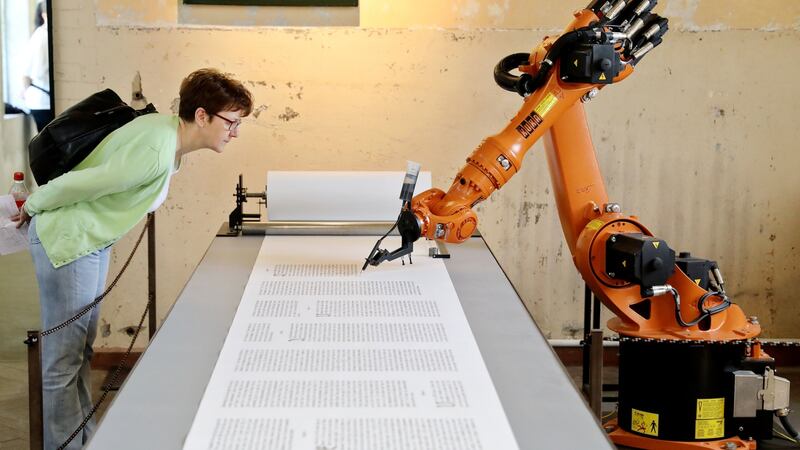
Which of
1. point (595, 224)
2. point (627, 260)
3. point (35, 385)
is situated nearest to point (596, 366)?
point (627, 260)

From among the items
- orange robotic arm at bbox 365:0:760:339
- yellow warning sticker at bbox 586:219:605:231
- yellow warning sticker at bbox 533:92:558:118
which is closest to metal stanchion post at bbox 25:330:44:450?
orange robotic arm at bbox 365:0:760:339

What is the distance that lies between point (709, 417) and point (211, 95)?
1786mm

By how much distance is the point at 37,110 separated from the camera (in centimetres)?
428

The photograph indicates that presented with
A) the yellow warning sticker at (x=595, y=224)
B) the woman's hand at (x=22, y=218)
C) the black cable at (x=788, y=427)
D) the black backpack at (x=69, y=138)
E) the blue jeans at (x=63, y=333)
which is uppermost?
the black backpack at (x=69, y=138)

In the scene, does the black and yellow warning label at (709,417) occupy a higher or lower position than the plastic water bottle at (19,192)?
lower

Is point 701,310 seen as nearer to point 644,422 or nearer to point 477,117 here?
point 644,422

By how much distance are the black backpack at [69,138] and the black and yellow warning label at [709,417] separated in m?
1.95

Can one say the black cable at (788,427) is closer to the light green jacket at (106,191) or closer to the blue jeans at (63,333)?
the light green jacket at (106,191)

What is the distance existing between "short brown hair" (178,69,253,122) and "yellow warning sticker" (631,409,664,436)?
1549 mm

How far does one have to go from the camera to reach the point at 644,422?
305cm

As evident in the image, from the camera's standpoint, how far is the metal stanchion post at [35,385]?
7.60 feet

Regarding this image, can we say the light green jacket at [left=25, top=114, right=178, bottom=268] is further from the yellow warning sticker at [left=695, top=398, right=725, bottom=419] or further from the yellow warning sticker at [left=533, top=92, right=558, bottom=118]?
the yellow warning sticker at [left=695, top=398, right=725, bottom=419]

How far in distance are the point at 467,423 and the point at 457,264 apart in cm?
133

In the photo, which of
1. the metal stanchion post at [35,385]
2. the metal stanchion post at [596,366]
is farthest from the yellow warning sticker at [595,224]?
A: the metal stanchion post at [35,385]
